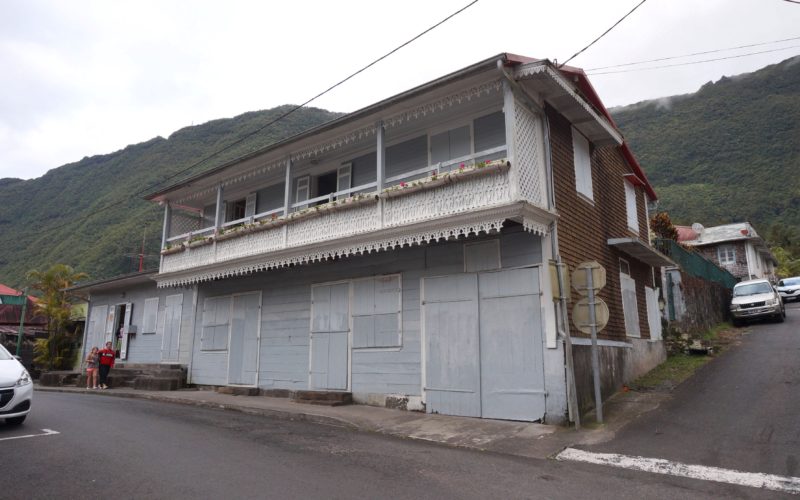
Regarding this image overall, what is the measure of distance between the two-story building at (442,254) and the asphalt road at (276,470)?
265cm

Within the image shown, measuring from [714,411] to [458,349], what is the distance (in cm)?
464

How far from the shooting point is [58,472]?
5.77m

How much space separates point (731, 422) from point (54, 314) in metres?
25.6

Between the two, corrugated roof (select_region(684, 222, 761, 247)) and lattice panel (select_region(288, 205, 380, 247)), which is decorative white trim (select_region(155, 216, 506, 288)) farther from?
corrugated roof (select_region(684, 222, 761, 247))

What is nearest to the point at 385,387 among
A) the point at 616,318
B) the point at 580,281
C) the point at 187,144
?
the point at 580,281

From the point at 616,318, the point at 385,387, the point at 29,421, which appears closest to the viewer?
the point at 29,421

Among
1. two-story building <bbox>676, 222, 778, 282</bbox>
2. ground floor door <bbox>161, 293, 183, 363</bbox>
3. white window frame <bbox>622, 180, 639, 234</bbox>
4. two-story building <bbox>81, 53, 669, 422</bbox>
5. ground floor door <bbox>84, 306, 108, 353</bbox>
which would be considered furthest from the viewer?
two-story building <bbox>676, 222, 778, 282</bbox>

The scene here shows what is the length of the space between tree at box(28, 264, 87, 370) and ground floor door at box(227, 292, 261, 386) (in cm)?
1292

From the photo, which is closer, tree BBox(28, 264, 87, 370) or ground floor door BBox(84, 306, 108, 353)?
ground floor door BBox(84, 306, 108, 353)

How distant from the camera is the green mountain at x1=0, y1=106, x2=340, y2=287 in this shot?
45.8 metres

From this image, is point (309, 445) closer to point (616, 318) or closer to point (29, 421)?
point (29, 421)

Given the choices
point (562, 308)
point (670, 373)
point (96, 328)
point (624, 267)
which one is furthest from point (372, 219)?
point (96, 328)

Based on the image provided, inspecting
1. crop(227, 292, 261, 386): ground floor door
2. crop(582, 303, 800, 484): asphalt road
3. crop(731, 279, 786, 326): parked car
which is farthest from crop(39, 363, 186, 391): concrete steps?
crop(731, 279, 786, 326): parked car

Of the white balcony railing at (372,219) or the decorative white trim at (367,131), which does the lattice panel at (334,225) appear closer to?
the white balcony railing at (372,219)
